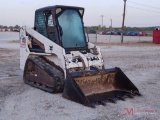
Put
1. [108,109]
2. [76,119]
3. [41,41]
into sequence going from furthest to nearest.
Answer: [41,41] → [108,109] → [76,119]

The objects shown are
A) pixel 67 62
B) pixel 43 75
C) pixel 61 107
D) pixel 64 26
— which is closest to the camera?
pixel 61 107

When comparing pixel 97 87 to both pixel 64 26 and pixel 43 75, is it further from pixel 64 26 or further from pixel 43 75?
→ pixel 64 26

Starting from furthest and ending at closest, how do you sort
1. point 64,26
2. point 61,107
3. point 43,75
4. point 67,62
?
point 64,26 → point 43,75 → point 67,62 → point 61,107

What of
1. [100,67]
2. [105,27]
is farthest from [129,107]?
[105,27]

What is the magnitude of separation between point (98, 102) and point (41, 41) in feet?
9.43

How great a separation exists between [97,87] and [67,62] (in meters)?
1.09

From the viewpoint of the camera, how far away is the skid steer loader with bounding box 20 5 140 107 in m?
7.76

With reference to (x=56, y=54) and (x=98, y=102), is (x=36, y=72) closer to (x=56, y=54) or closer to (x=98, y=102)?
(x=56, y=54)

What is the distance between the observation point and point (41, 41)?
906cm

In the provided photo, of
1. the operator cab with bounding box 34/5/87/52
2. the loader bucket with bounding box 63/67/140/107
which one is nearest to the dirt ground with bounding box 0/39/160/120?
the loader bucket with bounding box 63/67/140/107

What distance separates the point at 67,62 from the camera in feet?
26.6

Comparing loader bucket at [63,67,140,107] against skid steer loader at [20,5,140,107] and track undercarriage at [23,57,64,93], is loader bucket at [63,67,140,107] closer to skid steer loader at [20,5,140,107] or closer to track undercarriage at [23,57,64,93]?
skid steer loader at [20,5,140,107]

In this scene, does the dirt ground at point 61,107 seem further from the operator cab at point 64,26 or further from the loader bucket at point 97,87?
the operator cab at point 64,26

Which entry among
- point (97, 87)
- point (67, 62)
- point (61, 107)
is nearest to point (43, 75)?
point (67, 62)
